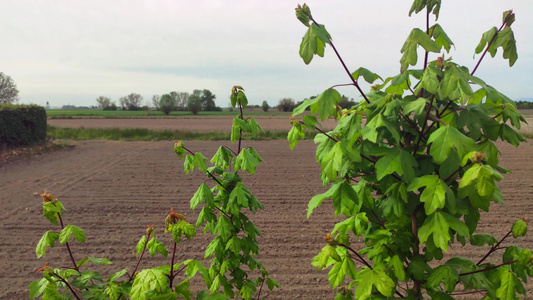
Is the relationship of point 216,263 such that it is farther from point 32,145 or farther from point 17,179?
point 32,145

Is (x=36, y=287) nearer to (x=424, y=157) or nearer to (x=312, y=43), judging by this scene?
(x=312, y=43)

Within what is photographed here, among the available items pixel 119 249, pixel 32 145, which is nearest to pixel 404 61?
pixel 119 249

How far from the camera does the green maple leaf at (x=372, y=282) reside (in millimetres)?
1616

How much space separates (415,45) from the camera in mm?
1515

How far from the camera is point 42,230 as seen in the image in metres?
6.45

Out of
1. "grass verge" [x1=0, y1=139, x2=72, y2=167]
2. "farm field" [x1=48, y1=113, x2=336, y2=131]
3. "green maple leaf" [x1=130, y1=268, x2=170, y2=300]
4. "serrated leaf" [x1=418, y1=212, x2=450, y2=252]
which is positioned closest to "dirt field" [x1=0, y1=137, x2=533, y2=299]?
"grass verge" [x1=0, y1=139, x2=72, y2=167]

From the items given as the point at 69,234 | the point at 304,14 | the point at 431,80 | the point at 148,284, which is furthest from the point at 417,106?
the point at 69,234

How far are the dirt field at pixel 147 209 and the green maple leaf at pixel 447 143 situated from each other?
3.29 metres

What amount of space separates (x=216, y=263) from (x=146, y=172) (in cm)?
962

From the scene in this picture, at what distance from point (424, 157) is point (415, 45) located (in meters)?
0.60

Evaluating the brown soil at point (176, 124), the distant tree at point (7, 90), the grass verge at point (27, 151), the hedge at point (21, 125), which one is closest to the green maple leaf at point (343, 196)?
the grass verge at point (27, 151)

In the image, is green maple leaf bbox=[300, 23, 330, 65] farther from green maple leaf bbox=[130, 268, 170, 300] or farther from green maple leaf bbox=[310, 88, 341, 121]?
green maple leaf bbox=[130, 268, 170, 300]

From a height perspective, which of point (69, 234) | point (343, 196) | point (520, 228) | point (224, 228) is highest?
point (343, 196)

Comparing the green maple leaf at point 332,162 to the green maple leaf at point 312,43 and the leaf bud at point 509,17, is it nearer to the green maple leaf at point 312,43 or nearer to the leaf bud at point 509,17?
the green maple leaf at point 312,43
